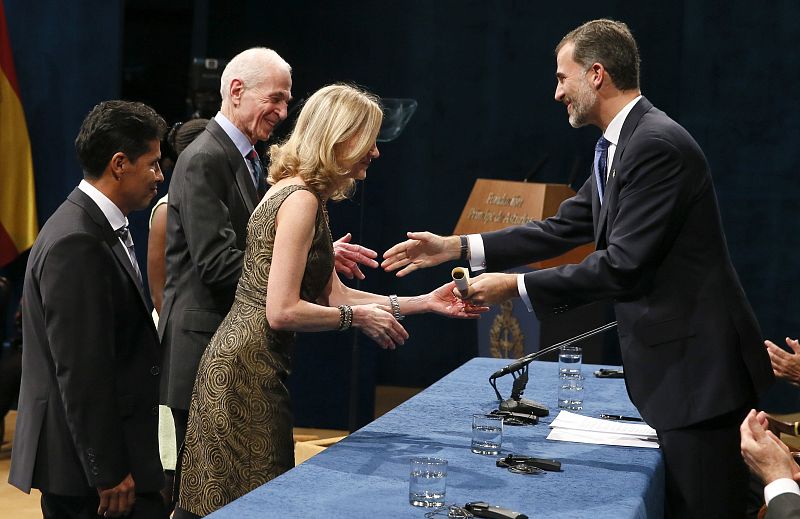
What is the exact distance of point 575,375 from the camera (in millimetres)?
3455

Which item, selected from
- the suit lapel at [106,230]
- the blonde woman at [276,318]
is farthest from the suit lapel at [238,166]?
the suit lapel at [106,230]

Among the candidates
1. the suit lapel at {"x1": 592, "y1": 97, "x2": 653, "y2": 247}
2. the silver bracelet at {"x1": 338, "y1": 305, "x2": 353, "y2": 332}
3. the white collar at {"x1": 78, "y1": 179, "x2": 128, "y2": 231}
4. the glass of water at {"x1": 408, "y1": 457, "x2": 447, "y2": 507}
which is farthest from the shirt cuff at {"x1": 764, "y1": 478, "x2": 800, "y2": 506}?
the white collar at {"x1": 78, "y1": 179, "x2": 128, "y2": 231}

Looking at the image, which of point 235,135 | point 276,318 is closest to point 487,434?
point 276,318

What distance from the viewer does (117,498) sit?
2.54m

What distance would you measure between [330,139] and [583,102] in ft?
2.54

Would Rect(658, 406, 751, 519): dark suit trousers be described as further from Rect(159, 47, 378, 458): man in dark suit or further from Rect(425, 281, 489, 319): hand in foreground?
Rect(159, 47, 378, 458): man in dark suit

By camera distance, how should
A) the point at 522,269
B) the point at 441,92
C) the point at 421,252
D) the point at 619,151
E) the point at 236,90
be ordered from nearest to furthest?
1. the point at 619,151
2. the point at 421,252
3. the point at 236,90
4. the point at 522,269
5. the point at 441,92

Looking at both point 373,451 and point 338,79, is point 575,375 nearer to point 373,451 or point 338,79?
point 373,451

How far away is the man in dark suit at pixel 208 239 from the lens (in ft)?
11.3

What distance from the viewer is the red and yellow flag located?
6551mm

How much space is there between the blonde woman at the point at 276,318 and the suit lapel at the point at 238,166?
71cm

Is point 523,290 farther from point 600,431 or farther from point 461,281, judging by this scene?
point 600,431

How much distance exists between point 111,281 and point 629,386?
145 cm

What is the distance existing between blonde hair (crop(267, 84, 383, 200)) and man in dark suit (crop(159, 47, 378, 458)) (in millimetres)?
547
